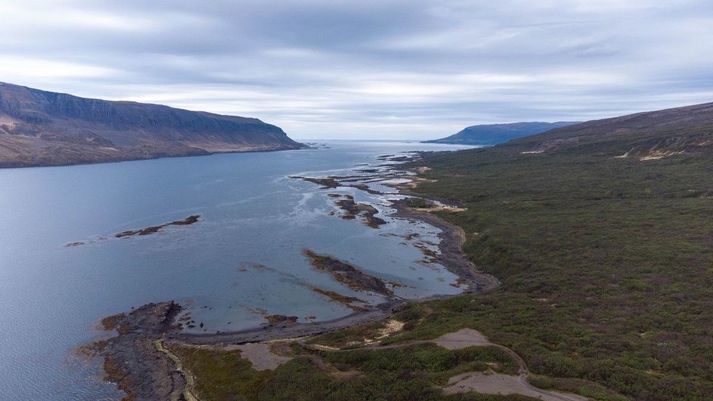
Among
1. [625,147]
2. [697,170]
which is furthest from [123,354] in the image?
[625,147]

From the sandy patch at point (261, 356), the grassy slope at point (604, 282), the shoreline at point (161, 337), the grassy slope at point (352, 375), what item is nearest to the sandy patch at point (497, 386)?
the grassy slope at point (352, 375)

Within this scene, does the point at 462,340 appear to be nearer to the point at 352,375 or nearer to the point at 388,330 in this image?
the point at 352,375

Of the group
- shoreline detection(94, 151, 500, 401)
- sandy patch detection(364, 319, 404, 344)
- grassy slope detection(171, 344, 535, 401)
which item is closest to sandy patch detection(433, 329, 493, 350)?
grassy slope detection(171, 344, 535, 401)

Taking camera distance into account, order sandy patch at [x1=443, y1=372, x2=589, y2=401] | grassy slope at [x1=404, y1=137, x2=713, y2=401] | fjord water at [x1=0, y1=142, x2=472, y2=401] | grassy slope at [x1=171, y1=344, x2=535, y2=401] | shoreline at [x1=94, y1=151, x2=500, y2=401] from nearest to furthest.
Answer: sandy patch at [x1=443, y1=372, x2=589, y2=401] < grassy slope at [x1=171, y1=344, x2=535, y2=401] < grassy slope at [x1=404, y1=137, x2=713, y2=401] < shoreline at [x1=94, y1=151, x2=500, y2=401] < fjord water at [x1=0, y1=142, x2=472, y2=401]

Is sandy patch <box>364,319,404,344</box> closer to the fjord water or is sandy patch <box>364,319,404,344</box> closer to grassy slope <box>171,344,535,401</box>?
grassy slope <box>171,344,535,401</box>

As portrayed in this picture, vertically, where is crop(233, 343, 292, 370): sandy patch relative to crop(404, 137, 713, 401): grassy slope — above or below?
below

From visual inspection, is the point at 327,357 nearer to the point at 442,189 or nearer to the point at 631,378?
the point at 631,378

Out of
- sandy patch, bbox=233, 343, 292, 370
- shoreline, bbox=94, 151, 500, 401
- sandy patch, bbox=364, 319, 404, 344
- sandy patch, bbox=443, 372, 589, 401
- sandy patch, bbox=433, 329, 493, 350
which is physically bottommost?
shoreline, bbox=94, 151, 500, 401
